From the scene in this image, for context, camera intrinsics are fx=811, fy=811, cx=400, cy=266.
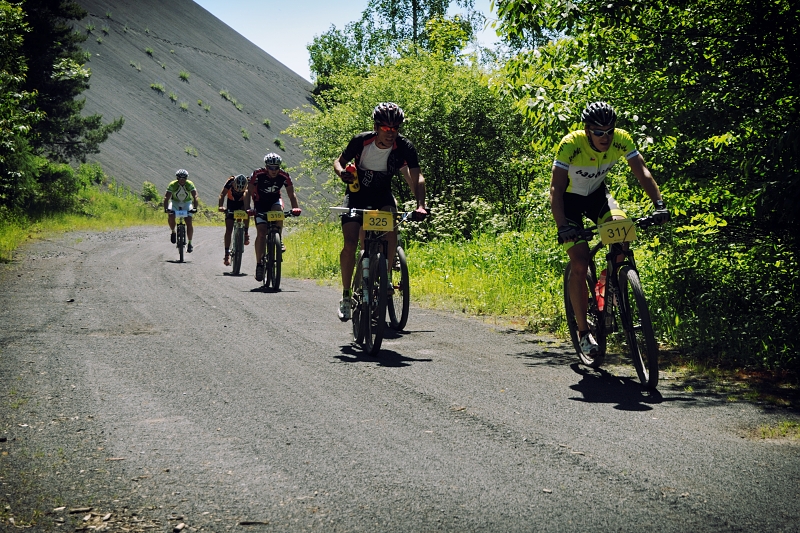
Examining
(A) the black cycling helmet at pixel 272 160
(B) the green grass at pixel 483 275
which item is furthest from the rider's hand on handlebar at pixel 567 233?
(A) the black cycling helmet at pixel 272 160

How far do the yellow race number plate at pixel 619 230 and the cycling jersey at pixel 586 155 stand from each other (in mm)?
575

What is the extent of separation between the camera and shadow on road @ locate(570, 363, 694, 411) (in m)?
5.68

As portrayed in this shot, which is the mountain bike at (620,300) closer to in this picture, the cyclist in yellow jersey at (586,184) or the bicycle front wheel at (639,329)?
the bicycle front wheel at (639,329)

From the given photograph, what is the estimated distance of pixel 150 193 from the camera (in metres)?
47.2

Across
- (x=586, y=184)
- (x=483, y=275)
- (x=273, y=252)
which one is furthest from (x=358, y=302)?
(x=273, y=252)

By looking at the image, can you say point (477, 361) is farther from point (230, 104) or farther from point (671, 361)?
point (230, 104)

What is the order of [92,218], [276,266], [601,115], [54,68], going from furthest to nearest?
[92,218] → [54,68] → [276,266] → [601,115]

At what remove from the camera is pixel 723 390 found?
6.18 m

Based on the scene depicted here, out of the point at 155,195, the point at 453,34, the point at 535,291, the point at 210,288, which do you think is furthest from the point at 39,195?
the point at 535,291

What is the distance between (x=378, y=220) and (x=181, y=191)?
43.0 ft

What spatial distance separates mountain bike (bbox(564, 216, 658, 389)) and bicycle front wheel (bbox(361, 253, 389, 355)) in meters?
1.82

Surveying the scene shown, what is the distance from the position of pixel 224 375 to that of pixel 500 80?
5.01 meters

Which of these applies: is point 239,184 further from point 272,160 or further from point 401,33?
point 401,33

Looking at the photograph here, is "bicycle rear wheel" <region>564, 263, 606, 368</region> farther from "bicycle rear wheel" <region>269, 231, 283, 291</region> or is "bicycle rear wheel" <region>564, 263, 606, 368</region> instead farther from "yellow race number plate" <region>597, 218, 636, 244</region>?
"bicycle rear wheel" <region>269, 231, 283, 291</region>
